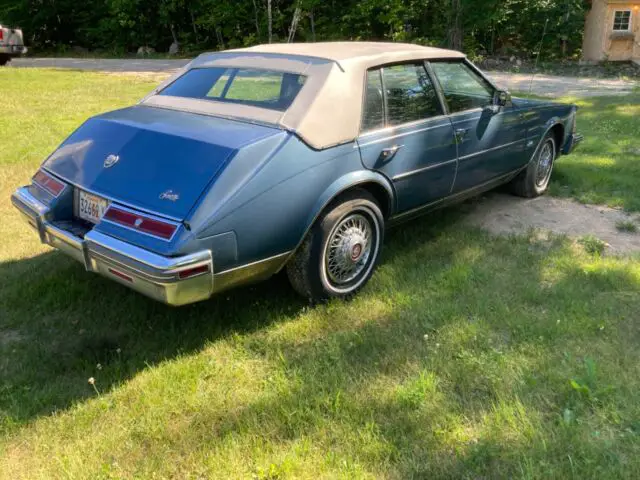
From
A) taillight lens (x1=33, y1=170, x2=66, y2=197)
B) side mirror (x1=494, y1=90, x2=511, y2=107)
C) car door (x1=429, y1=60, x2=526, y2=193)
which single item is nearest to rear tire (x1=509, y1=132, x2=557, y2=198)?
car door (x1=429, y1=60, x2=526, y2=193)

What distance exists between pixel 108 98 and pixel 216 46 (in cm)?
1513

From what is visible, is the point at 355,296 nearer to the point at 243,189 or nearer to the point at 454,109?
the point at 243,189

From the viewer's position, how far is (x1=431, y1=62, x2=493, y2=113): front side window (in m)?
4.33

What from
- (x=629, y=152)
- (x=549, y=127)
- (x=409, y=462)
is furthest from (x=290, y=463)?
(x=629, y=152)

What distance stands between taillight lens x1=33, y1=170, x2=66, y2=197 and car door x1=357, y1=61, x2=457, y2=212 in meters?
1.78

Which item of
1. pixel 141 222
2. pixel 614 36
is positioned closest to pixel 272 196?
pixel 141 222

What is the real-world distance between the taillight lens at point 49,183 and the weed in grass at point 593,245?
12.2ft

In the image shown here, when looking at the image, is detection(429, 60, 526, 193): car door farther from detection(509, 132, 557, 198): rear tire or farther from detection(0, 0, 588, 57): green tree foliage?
detection(0, 0, 588, 57): green tree foliage

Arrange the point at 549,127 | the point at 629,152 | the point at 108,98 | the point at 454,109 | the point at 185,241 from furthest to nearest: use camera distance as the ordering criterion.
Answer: the point at 108,98 → the point at 629,152 → the point at 549,127 → the point at 454,109 → the point at 185,241

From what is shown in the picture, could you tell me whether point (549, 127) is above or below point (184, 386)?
above

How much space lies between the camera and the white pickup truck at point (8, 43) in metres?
16.7

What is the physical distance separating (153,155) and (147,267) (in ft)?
2.32

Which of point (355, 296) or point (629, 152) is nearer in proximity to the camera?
point (355, 296)

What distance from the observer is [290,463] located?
2371 millimetres
